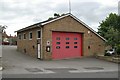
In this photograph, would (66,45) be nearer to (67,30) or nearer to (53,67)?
(67,30)

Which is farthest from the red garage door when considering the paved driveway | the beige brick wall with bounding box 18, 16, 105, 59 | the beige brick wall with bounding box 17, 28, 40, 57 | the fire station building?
the paved driveway

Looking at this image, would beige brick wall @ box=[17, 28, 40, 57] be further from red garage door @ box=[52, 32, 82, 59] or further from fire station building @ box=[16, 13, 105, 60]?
red garage door @ box=[52, 32, 82, 59]

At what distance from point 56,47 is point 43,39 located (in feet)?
6.00

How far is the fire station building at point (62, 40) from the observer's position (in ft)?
85.5

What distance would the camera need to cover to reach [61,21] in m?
27.3

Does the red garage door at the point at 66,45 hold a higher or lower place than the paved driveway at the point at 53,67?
higher

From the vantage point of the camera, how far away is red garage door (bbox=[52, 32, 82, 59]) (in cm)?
2680

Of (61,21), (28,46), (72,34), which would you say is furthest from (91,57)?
(28,46)

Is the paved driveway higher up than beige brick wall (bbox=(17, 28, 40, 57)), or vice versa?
beige brick wall (bbox=(17, 28, 40, 57))

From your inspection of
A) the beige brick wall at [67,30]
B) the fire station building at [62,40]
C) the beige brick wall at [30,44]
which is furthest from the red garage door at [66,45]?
the beige brick wall at [30,44]

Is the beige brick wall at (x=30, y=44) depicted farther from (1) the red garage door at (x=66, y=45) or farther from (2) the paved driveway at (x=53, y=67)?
(2) the paved driveway at (x=53, y=67)

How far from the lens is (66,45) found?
90.9 feet

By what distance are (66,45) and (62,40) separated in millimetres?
739

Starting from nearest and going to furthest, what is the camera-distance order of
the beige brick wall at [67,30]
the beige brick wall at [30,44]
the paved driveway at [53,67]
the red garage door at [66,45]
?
the paved driveway at [53,67]
the beige brick wall at [67,30]
the red garage door at [66,45]
the beige brick wall at [30,44]
